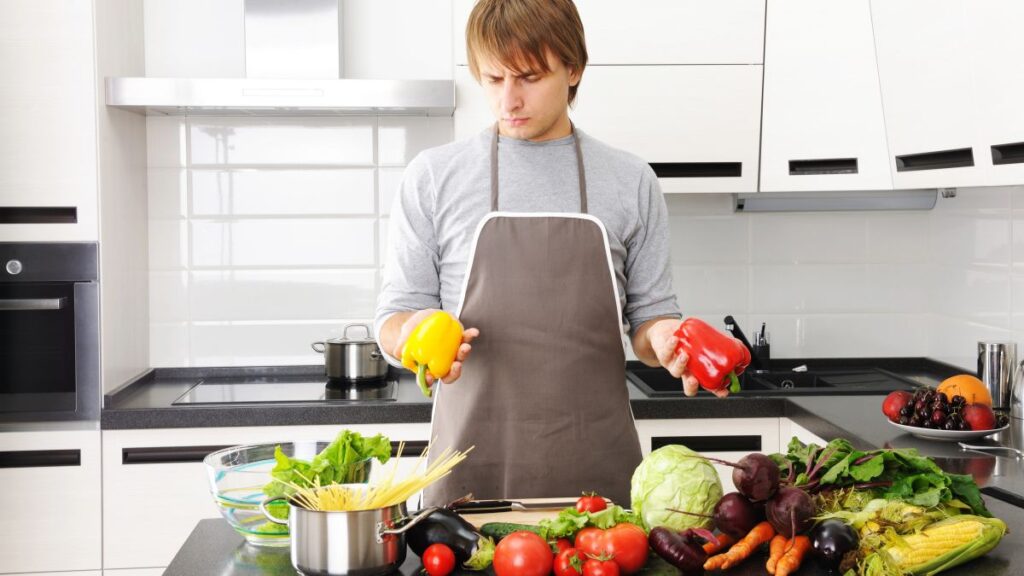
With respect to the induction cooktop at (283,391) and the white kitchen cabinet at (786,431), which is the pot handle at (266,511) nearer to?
the induction cooktop at (283,391)

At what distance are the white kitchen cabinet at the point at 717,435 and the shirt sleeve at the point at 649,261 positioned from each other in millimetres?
782

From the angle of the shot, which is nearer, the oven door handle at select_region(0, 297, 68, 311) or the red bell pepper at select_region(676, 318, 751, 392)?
the red bell pepper at select_region(676, 318, 751, 392)

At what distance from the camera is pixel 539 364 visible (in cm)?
191

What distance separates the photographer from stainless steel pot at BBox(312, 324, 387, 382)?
9.59ft

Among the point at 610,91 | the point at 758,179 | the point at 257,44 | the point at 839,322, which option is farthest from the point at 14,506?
the point at 839,322

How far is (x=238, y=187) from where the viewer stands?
124 inches

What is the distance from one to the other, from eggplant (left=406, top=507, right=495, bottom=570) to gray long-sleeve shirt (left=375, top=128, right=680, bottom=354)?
0.62 m

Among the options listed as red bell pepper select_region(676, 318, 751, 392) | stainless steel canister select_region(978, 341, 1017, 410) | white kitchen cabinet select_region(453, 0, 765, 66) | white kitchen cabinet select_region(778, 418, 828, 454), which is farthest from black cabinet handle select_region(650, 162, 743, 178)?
red bell pepper select_region(676, 318, 751, 392)

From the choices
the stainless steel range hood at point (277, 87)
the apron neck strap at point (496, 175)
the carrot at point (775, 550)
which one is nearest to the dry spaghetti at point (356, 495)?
the carrot at point (775, 550)

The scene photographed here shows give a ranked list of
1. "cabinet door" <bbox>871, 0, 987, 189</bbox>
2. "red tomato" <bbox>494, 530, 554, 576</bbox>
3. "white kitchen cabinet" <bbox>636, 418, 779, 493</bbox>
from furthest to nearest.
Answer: "white kitchen cabinet" <bbox>636, 418, 779, 493</bbox>
"cabinet door" <bbox>871, 0, 987, 189</bbox>
"red tomato" <bbox>494, 530, 554, 576</bbox>

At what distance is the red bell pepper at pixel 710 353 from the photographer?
157cm

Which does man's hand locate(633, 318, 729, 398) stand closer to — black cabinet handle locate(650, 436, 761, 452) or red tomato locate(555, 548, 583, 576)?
red tomato locate(555, 548, 583, 576)

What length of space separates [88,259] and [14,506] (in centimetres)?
64

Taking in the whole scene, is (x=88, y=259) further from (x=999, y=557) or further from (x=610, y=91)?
(x=999, y=557)
